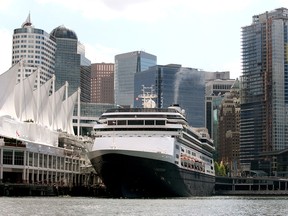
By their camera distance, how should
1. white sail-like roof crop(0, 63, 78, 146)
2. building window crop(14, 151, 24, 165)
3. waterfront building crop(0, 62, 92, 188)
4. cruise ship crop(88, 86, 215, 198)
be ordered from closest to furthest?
1. cruise ship crop(88, 86, 215, 198)
2. building window crop(14, 151, 24, 165)
3. waterfront building crop(0, 62, 92, 188)
4. white sail-like roof crop(0, 63, 78, 146)

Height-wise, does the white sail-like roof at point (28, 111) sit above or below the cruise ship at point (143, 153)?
above

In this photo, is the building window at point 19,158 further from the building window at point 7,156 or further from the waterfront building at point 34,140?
the building window at point 7,156

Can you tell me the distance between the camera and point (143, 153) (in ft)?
347

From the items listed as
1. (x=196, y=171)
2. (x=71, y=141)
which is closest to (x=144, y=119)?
(x=196, y=171)

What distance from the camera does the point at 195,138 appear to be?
138 m

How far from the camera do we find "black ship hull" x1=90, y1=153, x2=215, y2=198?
105 meters

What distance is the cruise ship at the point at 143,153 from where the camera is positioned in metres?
106

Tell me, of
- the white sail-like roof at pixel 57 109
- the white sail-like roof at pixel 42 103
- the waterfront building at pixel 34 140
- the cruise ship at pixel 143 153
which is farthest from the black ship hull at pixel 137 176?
the white sail-like roof at pixel 57 109

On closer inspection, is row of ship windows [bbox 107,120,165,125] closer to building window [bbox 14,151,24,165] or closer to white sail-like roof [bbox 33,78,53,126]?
building window [bbox 14,151,24,165]

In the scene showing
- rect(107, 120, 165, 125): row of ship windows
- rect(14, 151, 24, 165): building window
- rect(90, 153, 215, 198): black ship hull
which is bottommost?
rect(90, 153, 215, 198): black ship hull

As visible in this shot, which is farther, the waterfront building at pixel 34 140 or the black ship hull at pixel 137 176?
the waterfront building at pixel 34 140

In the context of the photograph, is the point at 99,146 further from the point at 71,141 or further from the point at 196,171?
the point at 71,141

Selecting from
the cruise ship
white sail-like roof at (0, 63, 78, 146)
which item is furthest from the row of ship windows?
white sail-like roof at (0, 63, 78, 146)

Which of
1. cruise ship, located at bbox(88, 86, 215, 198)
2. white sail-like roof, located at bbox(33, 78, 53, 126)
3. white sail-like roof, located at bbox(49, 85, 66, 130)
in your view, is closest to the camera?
cruise ship, located at bbox(88, 86, 215, 198)
